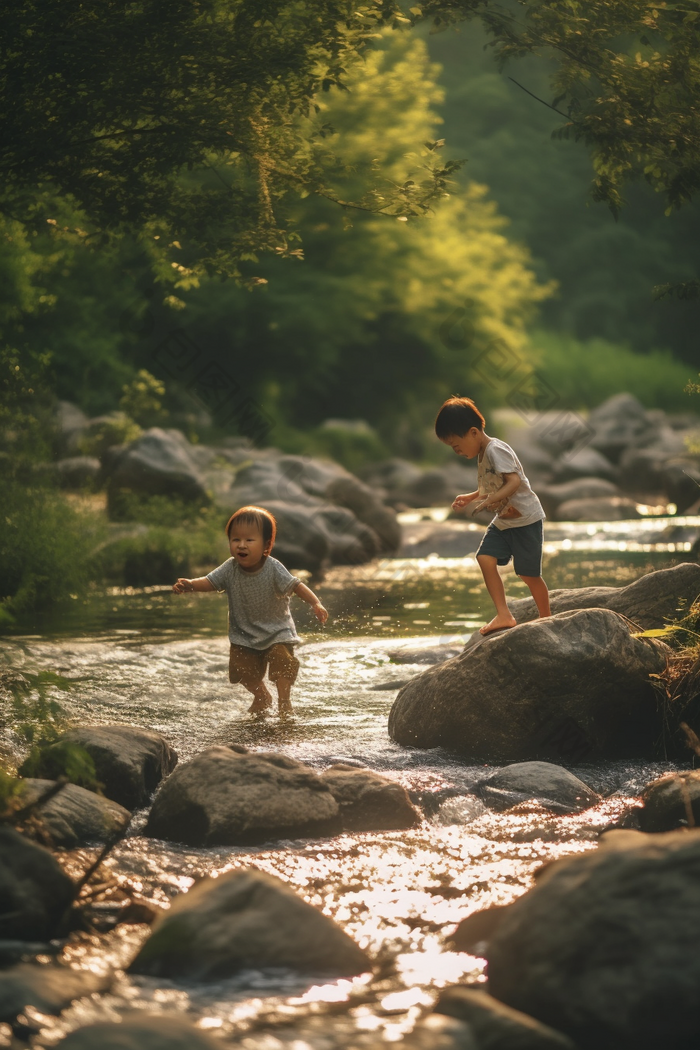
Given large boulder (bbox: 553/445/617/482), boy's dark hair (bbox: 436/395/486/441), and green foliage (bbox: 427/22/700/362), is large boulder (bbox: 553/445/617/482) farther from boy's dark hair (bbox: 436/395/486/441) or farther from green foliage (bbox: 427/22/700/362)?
boy's dark hair (bbox: 436/395/486/441)

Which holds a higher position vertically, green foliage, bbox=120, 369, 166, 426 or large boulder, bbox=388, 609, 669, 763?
large boulder, bbox=388, 609, 669, 763

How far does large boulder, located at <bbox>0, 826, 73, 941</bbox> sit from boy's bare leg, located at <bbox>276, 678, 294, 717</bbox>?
343 cm

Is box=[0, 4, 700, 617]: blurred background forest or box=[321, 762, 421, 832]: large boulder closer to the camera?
box=[321, 762, 421, 832]: large boulder

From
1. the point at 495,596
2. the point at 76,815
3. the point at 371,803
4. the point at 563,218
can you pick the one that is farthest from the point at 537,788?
the point at 563,218

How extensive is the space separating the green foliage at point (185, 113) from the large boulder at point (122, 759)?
2739 millimetres

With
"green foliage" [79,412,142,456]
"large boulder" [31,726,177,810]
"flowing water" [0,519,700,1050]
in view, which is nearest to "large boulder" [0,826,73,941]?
"flowing water" [0,519,700,1050]

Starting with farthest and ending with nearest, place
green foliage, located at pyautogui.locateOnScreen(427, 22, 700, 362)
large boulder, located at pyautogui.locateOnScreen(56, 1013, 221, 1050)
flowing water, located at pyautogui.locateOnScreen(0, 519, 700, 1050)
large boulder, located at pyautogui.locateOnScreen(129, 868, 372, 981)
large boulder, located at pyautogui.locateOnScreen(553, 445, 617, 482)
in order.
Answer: green foliage, located at pyautogui.locateOnScreen(427, 22, 700, 362) → large boulder, located at pyautogui.locateOnScreen(553, 445, 617, 482) → large boulder, located at pyautogui.locateOnScreen(129, 868, 372, 981) → flowing water, located at pyautogui.locateOnScreen(0, 519, 700, 1050) → large boulder, located at pyautogui.locateOnScreen(56, 1013, 221, 1050)

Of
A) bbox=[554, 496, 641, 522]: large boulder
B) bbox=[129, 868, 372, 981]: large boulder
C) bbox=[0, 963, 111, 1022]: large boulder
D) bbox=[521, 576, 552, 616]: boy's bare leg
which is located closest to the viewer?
bbox=[0, 963, 111, 1022]: large boulder

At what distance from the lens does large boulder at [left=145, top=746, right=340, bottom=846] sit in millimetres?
5133

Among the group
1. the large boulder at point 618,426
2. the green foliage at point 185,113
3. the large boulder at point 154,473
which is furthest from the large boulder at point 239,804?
the large boulder at point 618,426

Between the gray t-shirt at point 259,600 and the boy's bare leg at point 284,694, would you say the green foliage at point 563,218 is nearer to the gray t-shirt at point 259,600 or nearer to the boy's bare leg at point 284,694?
the gray t-shirt at point 259,600

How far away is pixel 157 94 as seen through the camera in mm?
6227

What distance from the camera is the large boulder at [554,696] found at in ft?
21.2

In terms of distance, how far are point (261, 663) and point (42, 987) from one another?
4.17 meters
